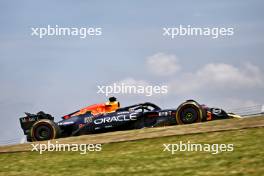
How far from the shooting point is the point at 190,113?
16547mm

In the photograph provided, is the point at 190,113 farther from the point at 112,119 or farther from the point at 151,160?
the point at 151,160

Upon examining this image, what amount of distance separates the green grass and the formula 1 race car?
3393 mm

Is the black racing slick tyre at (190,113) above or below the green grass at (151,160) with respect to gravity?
above

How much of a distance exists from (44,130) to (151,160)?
25.9ft

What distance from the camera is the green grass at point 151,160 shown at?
9812mm

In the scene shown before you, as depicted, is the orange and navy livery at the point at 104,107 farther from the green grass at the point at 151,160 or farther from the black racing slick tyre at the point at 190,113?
the green grass at the point at 151,160

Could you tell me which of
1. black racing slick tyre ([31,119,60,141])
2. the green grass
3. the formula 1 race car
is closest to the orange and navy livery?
the formula 1 race car

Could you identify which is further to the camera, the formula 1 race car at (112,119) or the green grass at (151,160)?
the formula 1 race car at (112,119)

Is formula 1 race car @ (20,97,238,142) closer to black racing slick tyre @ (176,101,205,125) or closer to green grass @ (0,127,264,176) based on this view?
black racing slick tyre @ (176,101,205,125)

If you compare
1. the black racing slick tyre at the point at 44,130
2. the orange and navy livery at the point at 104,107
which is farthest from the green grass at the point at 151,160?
the orange and navy livery at the point at 104,107

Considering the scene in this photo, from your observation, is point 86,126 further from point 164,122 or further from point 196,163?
point 196,163

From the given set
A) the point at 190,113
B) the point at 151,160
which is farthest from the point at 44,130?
the point at 151,160

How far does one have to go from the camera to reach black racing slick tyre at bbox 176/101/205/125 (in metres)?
16.5

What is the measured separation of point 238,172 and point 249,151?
165 centimetres
